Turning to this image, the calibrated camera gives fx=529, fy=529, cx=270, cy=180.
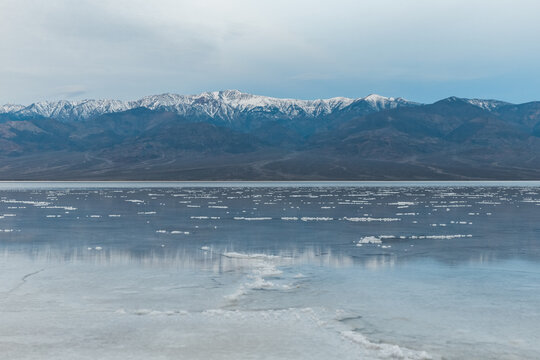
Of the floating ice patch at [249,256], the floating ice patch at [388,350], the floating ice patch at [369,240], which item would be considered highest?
the floating ice patch at [369,240]

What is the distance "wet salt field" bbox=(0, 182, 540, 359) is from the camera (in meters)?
9.51

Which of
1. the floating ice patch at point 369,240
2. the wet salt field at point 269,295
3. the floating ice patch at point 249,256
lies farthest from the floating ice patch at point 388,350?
the floating ice patch at point 369,240

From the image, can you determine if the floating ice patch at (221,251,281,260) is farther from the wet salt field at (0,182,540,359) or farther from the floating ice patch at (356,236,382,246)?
the floating ice patch at (356,236,382,246)

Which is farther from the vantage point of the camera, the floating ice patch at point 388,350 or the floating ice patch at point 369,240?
the floating ice patch at point 369,240

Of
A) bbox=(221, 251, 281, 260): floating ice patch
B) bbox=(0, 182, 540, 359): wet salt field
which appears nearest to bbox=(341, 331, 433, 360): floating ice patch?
bbox=(0, 182, 540, 359): wet salt field

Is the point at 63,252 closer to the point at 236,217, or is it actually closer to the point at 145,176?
the point at 236,217

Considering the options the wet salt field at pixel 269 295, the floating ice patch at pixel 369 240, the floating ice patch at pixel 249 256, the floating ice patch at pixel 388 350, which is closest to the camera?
the floating ice patch at pixel 388 350

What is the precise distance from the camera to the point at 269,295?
43.8 feet

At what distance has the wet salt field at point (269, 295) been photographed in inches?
374

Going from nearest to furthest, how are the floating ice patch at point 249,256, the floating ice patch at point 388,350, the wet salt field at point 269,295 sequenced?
the floating ice patch at point 388,350 → the wet salt field at point 269,295 → the floating ice patch at point 249,256

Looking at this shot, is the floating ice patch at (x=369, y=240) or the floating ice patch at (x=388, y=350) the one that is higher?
the floating ice patch at (x=369, y=240)

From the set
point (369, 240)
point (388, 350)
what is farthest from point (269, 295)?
point (369, 240)

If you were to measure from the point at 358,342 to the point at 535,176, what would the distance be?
195285 millimetres

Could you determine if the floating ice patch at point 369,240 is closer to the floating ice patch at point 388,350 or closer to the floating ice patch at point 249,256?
the floating ice patch at point 249,256
